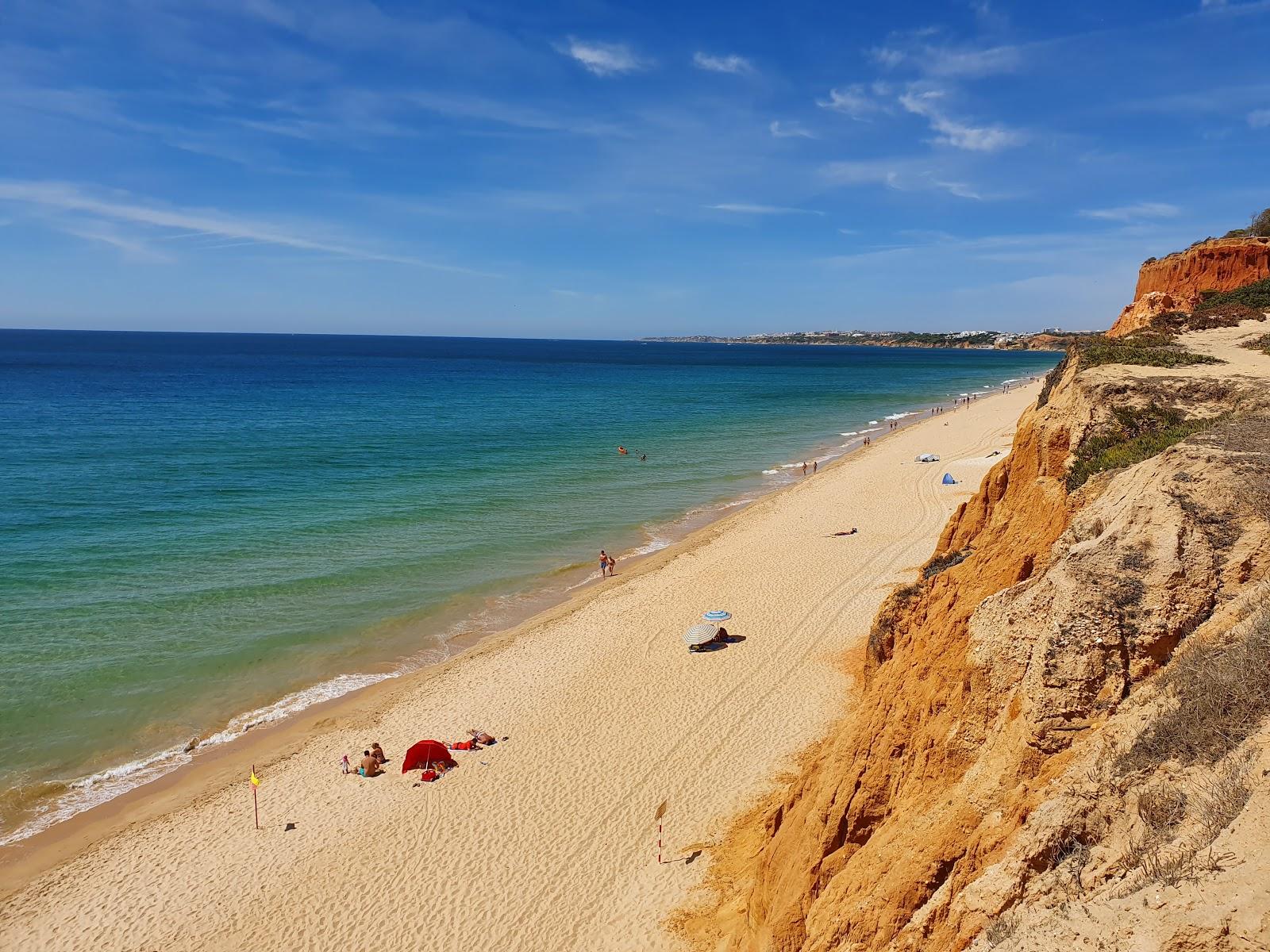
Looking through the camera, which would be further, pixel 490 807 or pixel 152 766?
pixel 152 766

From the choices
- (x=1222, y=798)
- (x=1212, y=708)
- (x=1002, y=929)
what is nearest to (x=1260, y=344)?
(x=1212, y=708)

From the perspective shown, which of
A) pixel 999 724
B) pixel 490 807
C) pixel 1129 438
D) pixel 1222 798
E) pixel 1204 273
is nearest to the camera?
pixel 1222 798

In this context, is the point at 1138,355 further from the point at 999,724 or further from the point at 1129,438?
the point at 999,724

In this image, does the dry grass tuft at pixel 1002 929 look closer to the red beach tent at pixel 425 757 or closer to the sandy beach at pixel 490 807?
the sandy beach at pixel 490 807

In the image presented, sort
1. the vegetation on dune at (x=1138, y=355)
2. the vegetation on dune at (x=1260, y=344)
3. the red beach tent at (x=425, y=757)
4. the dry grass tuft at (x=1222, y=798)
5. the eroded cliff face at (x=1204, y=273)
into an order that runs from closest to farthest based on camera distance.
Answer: the dry grass tuft at (x=1222, y=798), the vegetation on dune at (x=1138, y=355), the red beach tent at (x=425, y=757), the vegetation on dune at (x=1260, y=344), the eroded cliff face at (x=1204, y=273)

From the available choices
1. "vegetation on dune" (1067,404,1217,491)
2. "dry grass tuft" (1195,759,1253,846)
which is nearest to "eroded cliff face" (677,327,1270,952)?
"vegetation on dune" (1067,404,1217,491)

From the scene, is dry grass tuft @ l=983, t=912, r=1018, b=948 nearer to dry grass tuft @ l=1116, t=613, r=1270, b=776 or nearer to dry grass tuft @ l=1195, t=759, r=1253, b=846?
dry grass tuft @ l=1195, t=759, r=1253, b=846

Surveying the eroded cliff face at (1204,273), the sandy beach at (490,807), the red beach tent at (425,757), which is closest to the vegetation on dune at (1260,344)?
the sandy beach at (490,807)

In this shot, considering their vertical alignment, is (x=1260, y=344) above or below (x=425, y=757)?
above
